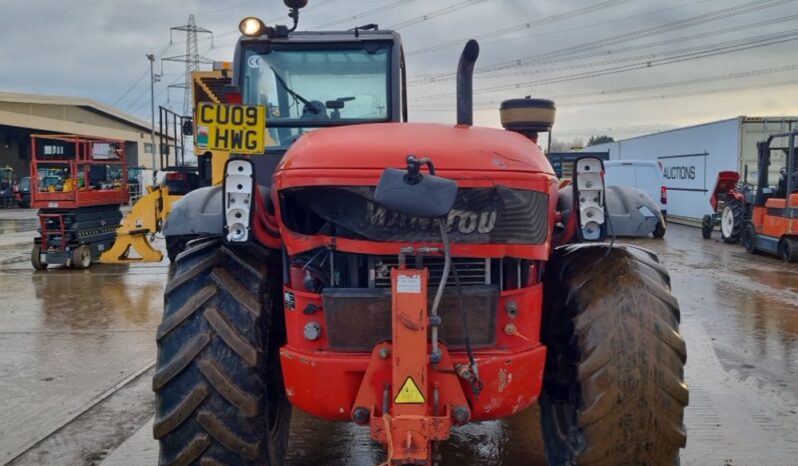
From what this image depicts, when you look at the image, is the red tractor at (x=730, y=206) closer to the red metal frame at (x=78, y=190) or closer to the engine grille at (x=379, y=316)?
the red metal frame at (x=78, y=190)

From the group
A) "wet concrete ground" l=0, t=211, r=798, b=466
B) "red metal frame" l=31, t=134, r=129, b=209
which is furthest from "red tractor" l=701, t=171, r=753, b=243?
"red metal frame" l=31, t=134, r=129, b=209

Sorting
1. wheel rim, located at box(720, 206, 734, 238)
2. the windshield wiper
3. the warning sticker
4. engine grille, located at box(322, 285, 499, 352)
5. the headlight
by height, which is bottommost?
wheel rim, located at box(720, 206, 734, 238)

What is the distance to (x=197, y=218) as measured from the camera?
346cm

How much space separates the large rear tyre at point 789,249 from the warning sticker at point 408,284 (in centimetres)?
1311

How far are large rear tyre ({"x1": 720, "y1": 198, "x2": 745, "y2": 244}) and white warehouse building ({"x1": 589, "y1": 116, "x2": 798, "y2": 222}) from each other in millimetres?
1130

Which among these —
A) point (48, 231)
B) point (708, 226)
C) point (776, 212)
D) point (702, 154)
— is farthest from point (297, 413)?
point (702, 154)

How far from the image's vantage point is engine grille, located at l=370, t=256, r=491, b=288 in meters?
3.20

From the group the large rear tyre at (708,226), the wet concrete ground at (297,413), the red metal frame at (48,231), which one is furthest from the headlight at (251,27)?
the large rear tyre at (708,226)

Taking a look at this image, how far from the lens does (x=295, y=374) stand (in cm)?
316

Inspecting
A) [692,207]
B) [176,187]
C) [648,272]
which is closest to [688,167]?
[692,207]

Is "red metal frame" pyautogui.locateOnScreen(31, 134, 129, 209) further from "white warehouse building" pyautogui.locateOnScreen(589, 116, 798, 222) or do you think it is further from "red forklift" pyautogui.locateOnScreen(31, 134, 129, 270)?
"white warehouse building" pyautogui.locateOnScreen(589, 116, 798, 222)

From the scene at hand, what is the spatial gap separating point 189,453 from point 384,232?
1267 mm

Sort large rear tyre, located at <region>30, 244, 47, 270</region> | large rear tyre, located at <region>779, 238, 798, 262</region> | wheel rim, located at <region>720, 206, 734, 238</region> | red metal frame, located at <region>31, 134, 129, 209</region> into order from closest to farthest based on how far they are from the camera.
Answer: red metal frame, located at <region>31, 134, 129, 209</region> → large rear tyre, located at <region>30, 244, 47, 270</region> → large rear tyre, located at <region>779, 238, 798, 262</region> → wheel rim, located at <region>720, 206, 734, 238</region>

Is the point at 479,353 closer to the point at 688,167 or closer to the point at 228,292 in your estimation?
the point at 228,292
